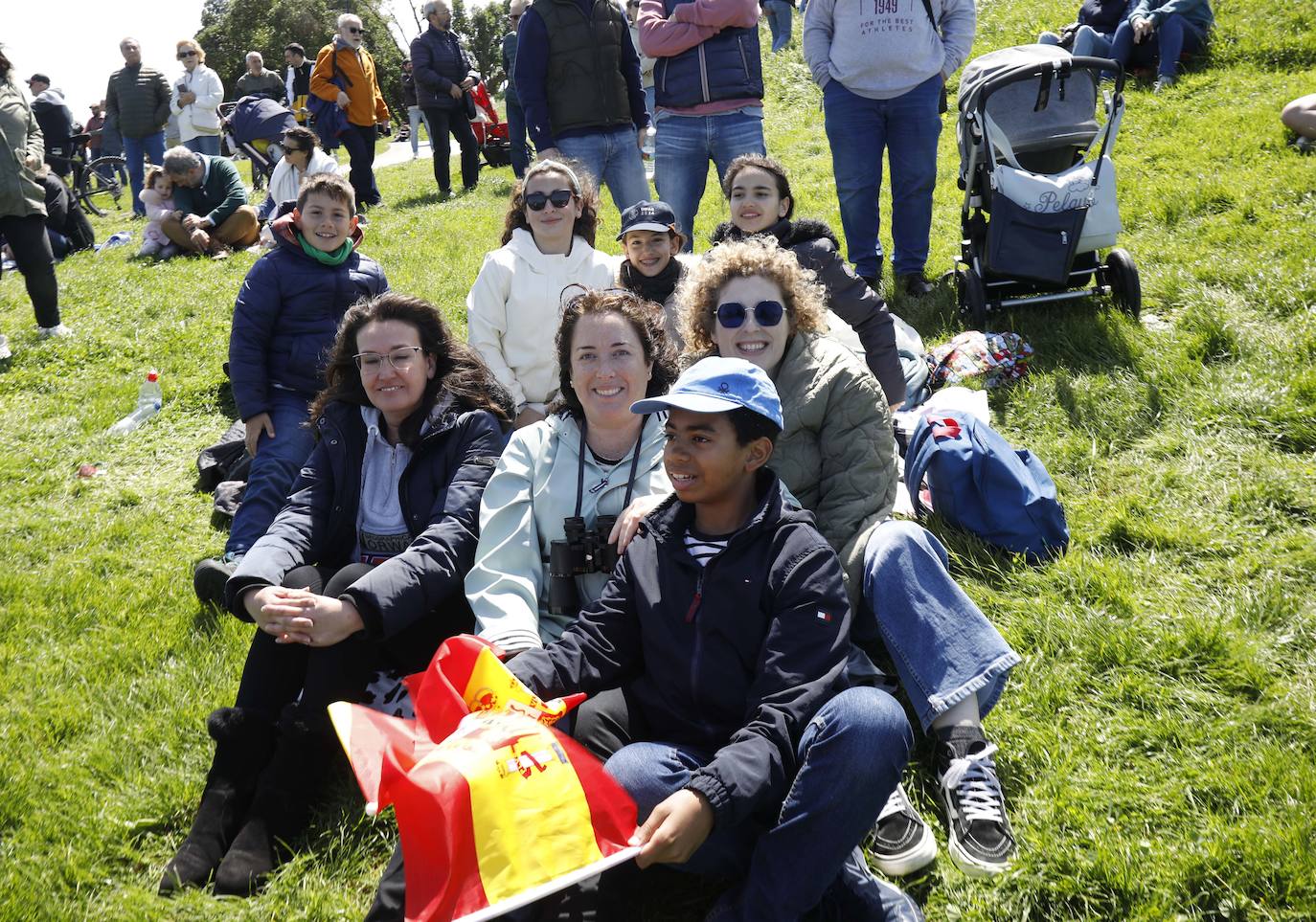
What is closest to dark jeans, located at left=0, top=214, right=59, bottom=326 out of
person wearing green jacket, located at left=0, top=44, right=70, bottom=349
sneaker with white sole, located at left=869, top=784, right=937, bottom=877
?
person wearing green jacket, located at left=0, top=44, right=70, bottom=349

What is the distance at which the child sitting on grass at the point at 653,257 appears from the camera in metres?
4.64

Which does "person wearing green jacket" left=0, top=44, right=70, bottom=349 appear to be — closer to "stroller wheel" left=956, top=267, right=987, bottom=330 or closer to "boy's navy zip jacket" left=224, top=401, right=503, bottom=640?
"boy's navy zip jacket" left=224, top=401, right=503, bottom=640

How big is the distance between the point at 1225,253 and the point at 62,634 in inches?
263

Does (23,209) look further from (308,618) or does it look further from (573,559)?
(573,559)

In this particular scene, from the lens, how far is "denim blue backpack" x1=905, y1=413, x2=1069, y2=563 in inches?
144

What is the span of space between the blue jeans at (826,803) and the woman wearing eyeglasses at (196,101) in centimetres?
1395

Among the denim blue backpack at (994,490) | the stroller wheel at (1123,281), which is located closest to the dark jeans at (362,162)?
the stroller wheel at (1123,281)

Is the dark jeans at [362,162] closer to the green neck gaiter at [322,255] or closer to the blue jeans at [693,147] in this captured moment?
the blue jeans at [693,147]

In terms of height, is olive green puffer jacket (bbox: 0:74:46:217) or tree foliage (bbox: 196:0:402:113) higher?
tree foliage (bbox: 196:0:402:113)

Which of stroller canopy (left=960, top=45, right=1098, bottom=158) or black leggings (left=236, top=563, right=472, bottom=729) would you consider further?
stroller canopy (left=960, top=45, right=1098, bottom=158)

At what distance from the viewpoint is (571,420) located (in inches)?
128

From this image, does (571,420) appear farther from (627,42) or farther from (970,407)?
(627,42)

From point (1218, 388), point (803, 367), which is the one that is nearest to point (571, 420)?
point (803, 367)

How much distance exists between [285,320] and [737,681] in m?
3.71
